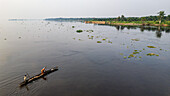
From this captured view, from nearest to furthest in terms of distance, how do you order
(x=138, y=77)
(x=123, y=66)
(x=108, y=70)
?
(x=138, y=77), (x=108, y=70), (x=123, y=66)

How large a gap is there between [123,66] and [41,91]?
22.4m

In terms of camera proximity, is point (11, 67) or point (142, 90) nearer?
point (142, 90)

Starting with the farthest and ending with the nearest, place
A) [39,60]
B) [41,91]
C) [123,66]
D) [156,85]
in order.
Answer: [39,60] → [123,66] → [156,85] → [41,91]

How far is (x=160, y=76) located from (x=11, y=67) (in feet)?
127

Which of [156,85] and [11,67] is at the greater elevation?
[11,67]

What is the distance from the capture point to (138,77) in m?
26.4

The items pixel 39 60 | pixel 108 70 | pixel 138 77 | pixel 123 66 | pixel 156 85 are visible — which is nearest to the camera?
pixel 156 85

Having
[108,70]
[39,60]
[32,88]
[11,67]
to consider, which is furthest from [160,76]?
[11,67]

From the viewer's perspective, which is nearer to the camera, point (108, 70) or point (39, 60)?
point (108, 70)

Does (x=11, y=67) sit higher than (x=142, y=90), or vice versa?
(x=11, y=67)

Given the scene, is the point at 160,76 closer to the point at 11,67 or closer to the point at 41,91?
the point at 41,91

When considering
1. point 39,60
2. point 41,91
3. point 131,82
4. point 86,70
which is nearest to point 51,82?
point 41,91

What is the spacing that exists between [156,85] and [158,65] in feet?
38.3

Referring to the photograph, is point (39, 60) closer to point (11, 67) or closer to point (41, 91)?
point (11, 67)
